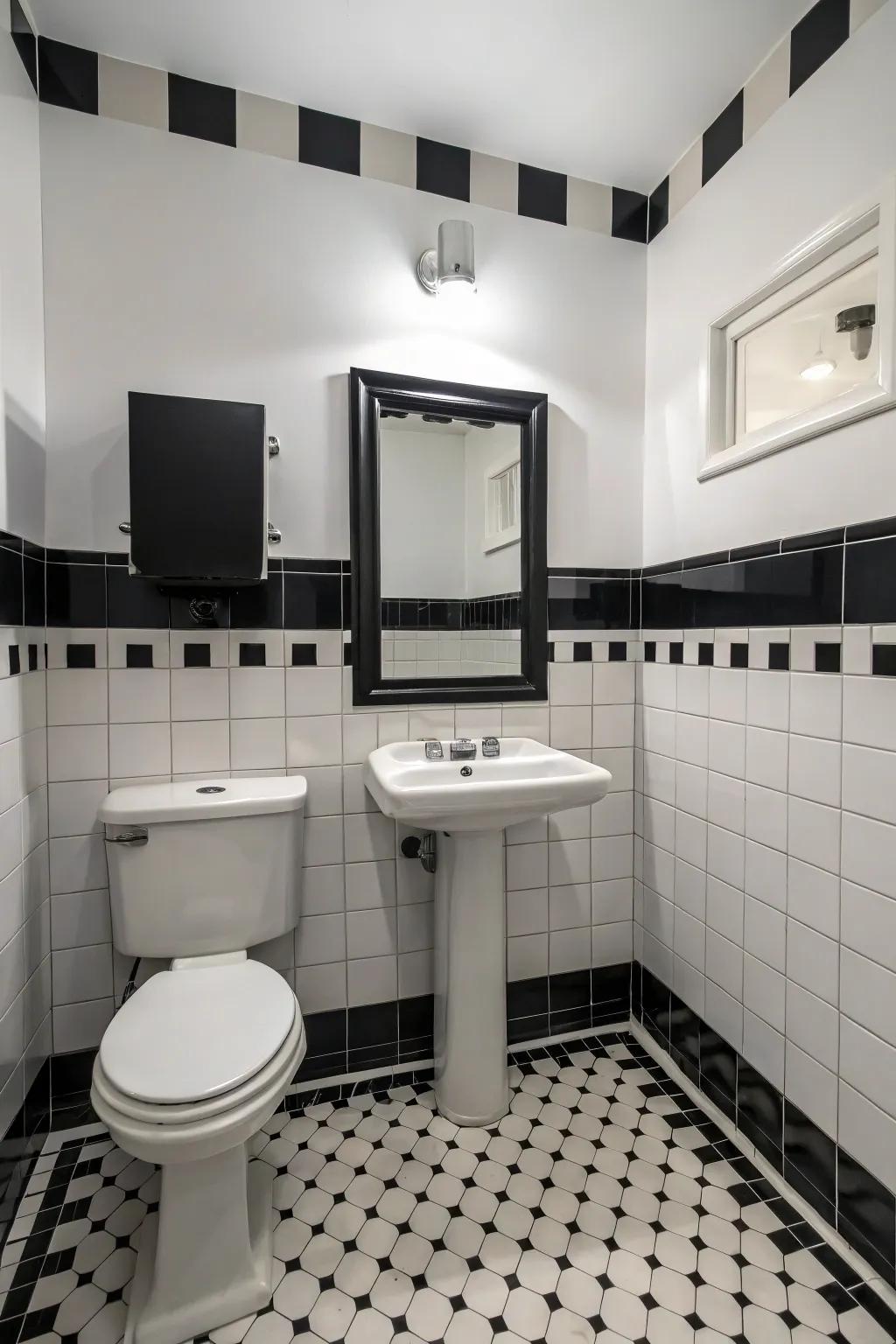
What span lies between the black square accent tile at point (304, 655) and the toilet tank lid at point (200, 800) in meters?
0.31

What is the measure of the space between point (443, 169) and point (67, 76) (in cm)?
94

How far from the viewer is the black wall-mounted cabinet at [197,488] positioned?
4.70 ft

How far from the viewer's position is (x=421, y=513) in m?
1.79

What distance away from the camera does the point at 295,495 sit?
5.59 feet

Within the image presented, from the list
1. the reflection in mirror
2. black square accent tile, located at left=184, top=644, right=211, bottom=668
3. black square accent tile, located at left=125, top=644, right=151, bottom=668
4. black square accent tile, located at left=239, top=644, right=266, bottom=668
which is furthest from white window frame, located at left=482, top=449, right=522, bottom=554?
black square accent tile, located at left=125, top=644, right=151, bottom=668

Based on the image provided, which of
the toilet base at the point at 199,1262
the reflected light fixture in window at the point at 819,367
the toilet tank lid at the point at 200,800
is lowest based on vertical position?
the toilet base at the point at 199,1262

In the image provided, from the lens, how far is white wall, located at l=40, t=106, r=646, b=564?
1535 mm

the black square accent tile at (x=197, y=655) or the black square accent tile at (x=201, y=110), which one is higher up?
the black square accent tile at (x=201, y=110)

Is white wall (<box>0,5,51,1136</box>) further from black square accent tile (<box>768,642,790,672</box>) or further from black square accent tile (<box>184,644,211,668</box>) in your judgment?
black square accent tile (<box>768,642,790,672</box>)

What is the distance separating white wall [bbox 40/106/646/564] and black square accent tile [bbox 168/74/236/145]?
4 cm

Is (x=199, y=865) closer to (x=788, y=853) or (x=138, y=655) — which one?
(x=138, y=655)

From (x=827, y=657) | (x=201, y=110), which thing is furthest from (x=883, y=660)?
(x=201, y=110)

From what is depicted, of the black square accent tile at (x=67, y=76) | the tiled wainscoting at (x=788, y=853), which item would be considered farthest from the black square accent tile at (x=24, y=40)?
the tiled wainscoting at (x=788, y=853)

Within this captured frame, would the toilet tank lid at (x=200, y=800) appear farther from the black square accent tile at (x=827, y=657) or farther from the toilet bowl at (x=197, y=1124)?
the black square accent tile at (x=827, y=657)
